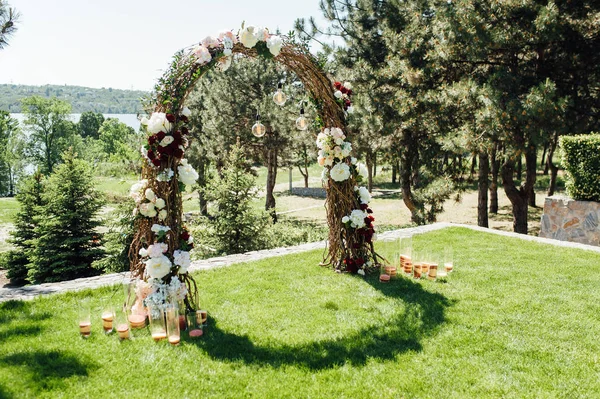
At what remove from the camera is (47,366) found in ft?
11.1

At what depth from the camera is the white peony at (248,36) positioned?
15.1 ft

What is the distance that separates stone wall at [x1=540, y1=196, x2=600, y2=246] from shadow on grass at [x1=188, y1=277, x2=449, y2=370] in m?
5.39

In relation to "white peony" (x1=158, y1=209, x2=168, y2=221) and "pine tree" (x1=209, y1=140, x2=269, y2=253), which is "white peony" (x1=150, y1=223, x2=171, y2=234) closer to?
"white peony" (x1=158, y1=209, x2=168, y2=221)

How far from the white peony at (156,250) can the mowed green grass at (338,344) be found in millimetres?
749

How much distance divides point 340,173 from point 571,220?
5.46 meters

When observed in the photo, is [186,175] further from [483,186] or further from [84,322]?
[483,186]

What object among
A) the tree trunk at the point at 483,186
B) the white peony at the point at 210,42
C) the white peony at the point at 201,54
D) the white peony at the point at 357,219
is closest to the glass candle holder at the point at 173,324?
the white peony at the point at 201,54

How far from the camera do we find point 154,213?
4.23 meters

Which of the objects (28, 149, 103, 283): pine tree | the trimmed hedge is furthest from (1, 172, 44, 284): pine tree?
the trimmed hedge

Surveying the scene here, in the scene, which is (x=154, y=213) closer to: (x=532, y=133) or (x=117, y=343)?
(x=117, y=343)

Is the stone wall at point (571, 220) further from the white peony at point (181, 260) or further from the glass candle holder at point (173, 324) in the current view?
the glass candle holder at point (173, 324)

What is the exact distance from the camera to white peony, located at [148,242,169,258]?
13.7ft

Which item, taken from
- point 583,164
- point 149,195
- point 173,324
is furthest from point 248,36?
point 583,164

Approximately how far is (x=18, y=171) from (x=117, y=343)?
43134 millimetres
